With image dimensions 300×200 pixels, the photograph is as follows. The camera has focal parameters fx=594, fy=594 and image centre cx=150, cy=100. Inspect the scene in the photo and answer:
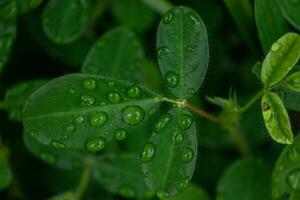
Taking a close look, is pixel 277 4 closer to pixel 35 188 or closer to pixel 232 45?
pixel 232 45

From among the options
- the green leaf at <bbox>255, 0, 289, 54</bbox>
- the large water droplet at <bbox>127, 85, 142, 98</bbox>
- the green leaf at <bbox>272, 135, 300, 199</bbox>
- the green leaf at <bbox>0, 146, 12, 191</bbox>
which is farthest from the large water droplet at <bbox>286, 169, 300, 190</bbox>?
the green leaf at <bbox>0, 146, 12, 191</bbox>

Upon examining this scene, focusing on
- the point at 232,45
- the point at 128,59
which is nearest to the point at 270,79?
the point at 128,59

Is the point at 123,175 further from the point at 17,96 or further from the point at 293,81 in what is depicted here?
the point at 293,81

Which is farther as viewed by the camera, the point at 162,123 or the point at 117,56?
the point at 117,56

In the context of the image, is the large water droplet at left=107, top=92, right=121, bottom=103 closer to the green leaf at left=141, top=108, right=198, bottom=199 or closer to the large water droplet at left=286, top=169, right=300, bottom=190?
the green leaf at left=141, top=108, right=198, bottom=199

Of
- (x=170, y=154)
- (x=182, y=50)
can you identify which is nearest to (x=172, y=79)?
(x=182, y=50)

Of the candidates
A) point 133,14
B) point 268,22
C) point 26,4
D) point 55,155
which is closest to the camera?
point 268,22
